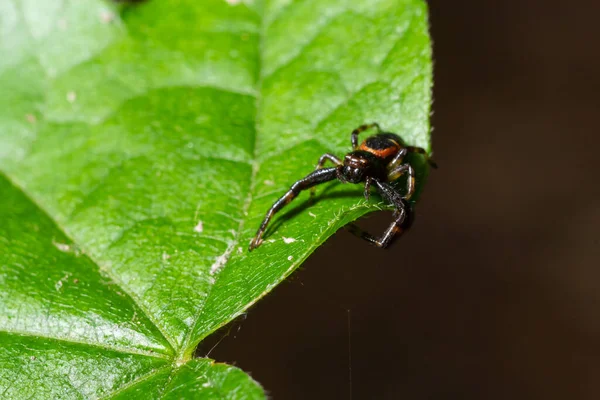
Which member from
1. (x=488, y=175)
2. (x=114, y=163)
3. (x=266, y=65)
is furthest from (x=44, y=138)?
(x=488, y=175)

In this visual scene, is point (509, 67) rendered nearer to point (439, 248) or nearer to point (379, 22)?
point (439, 248)

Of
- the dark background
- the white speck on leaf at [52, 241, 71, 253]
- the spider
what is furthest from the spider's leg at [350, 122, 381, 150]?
the dark background

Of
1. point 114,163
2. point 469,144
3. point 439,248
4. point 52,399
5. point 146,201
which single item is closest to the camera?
point 52,399

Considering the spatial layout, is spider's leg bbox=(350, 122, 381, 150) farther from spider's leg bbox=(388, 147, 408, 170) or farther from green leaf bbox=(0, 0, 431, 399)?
spider's leg bbox=(388, 147, 408, 170)

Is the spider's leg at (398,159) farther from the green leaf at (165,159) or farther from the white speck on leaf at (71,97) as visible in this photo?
the white speck on leaf at (71,97)

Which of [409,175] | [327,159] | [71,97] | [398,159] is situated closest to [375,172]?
[398,159]

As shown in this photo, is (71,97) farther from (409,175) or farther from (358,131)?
(409,175)
